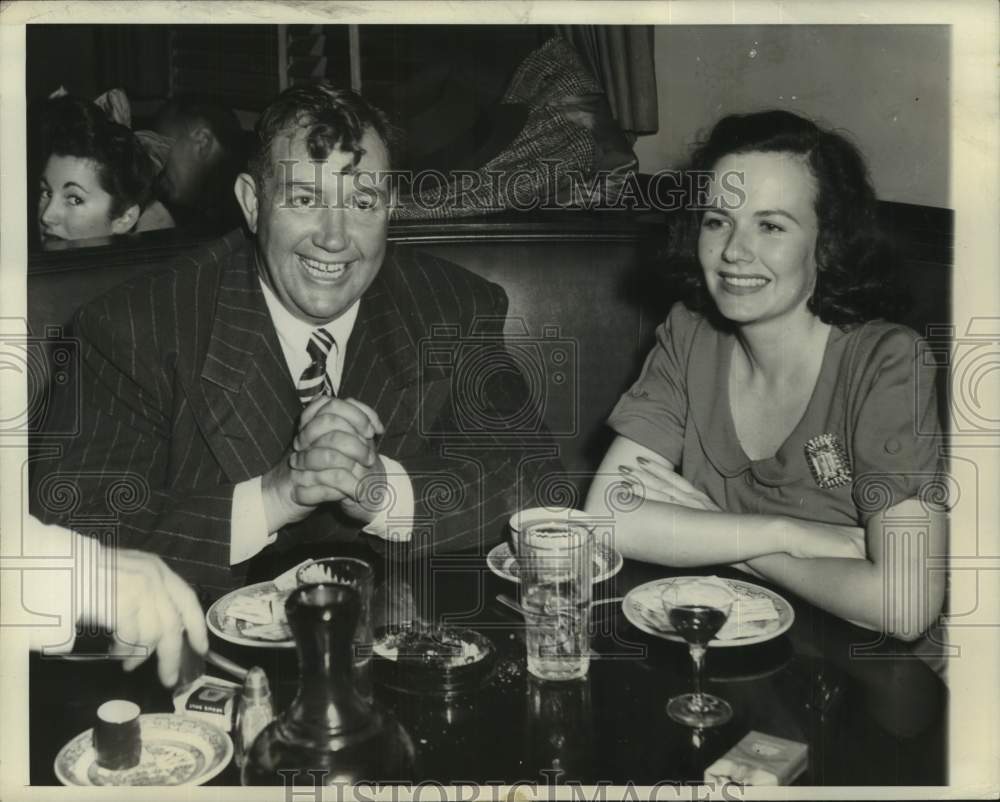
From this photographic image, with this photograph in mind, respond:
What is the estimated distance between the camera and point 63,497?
144 centimetres

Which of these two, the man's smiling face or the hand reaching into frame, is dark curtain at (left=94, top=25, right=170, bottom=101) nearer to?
the man's smiling face

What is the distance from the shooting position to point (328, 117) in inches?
56.4

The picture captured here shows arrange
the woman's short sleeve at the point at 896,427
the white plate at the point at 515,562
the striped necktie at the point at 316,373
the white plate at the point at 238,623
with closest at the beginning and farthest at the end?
the white plate at the point at 238,623 < the white plate at the point at 515,562 < the woman's short sleeve at the point at 896,427 < the striped necktie at the point at 316,373

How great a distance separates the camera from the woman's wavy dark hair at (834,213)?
4.70ft

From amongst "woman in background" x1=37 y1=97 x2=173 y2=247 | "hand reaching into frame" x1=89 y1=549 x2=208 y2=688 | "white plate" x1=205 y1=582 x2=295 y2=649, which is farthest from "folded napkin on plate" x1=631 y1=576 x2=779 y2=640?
"woman in background" x1=37 y1=97 x2=173 y2=247

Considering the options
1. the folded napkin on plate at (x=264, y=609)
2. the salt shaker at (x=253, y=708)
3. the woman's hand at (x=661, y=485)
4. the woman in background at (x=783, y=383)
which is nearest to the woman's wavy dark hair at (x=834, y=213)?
the woman in background at (x=783, y=383)

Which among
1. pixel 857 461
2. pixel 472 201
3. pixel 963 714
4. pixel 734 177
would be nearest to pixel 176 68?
pixel 472 201

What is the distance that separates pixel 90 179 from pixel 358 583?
0.77 meters

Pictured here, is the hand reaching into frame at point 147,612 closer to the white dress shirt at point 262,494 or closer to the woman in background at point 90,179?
the white dress shirt at point 262,494

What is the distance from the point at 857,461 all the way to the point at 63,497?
1.12 m

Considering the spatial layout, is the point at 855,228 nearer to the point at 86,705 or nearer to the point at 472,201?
the point at 472,201

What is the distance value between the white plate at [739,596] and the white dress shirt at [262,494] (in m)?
0.35

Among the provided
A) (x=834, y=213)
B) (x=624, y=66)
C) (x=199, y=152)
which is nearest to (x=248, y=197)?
(x=199, y=152)

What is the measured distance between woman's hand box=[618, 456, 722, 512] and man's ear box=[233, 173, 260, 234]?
25.4 inches
